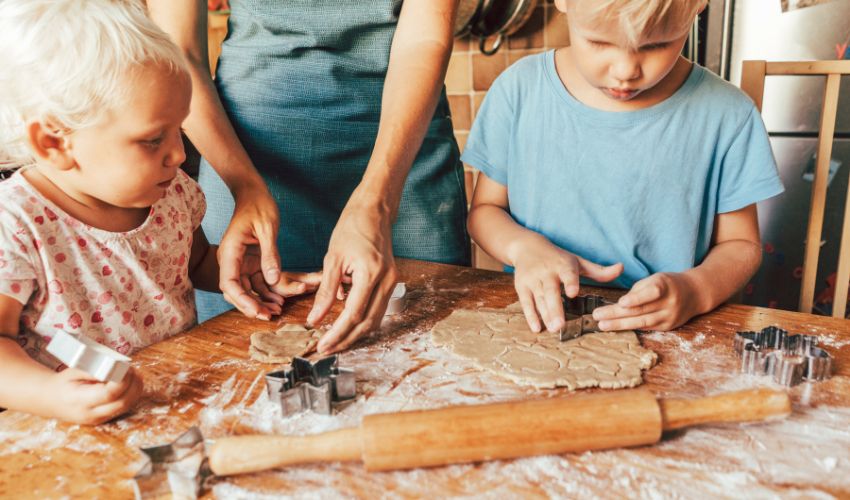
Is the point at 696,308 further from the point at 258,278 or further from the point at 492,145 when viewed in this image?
the point at 258,278

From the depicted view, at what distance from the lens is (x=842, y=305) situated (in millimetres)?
1340

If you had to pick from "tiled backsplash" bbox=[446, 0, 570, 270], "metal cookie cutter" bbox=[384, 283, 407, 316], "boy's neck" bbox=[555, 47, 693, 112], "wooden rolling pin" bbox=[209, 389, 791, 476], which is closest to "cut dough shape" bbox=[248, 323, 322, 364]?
"metal cookie cutter" bbox=[384, 283, 407, 316]

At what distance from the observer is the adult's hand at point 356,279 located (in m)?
0.87

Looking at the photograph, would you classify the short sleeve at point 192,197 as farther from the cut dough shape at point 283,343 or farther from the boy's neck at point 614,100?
the boy's neck at point 614,100

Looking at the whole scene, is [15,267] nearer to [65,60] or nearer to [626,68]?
[65,60]

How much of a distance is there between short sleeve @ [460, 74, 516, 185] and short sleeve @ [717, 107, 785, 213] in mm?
432

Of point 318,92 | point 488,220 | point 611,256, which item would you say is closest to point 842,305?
point 611,256

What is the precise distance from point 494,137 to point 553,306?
0.54m

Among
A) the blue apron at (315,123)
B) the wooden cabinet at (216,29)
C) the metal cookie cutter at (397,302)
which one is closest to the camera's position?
the metal cookie cutter at (397,302)

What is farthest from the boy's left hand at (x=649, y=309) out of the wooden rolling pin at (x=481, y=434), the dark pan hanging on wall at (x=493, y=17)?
the dark pan hanging on wall at (x=493, y=17)

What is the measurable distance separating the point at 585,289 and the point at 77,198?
840mm

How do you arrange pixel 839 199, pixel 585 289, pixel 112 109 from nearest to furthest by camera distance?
pixel 112 109 < pixel 585 289 < pixel 839 199

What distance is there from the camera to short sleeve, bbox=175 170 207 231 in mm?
1168

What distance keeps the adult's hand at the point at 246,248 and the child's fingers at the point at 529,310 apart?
39cm
